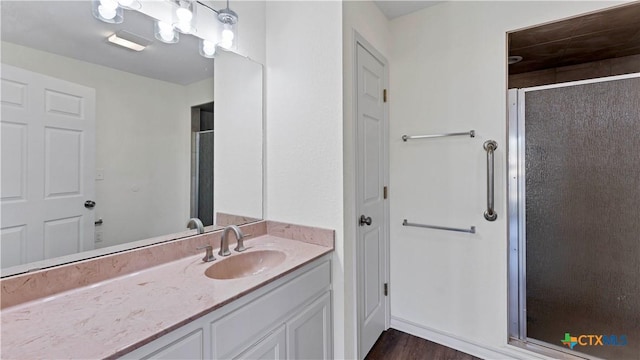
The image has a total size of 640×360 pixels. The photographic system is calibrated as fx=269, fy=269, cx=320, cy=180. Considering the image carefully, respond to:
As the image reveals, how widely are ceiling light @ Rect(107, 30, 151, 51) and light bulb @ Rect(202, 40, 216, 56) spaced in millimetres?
289

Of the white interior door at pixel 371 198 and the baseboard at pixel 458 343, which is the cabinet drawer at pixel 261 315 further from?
the baseboard at pixel 458 343

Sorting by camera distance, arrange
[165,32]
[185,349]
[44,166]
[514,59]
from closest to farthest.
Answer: [185,349] → [44,166] → [165,32] → [514,59]

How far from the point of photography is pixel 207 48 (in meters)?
1.53

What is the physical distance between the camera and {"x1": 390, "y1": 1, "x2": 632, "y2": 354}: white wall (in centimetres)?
171

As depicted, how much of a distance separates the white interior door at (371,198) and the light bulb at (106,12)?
1.21 meters

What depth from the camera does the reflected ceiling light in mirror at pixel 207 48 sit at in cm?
152

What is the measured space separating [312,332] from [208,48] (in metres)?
1.65

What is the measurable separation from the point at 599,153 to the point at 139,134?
8.18 ft

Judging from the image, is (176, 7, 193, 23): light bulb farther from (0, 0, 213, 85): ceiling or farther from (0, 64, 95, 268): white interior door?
(0, 64, 95, 268): white interior door

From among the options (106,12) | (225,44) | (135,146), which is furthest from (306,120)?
(106,12)

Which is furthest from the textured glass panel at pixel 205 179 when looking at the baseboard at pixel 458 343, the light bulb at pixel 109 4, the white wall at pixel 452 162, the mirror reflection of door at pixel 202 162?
the baseboard at pixel 458 343

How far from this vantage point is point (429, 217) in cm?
196

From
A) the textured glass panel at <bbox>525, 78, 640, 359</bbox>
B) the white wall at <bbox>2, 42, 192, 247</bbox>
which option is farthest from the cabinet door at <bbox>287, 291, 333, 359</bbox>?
the textured glass panel at <bbox>525, 78, 640, 359</bbox>

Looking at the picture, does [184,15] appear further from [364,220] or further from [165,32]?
[364,220]
